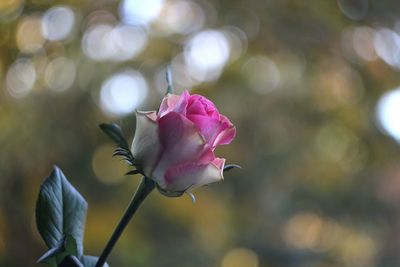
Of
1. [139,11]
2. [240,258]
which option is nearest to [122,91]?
[139,11]

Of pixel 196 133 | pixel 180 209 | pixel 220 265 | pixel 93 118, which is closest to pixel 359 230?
pixel 220 265

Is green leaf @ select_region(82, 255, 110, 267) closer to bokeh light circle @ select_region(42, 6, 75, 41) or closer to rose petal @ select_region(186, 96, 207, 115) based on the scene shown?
rose petal @ select_region(186, 96, 207, 115)

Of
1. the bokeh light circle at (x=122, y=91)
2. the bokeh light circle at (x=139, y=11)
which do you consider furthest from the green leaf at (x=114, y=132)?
the bokeh light circle at (x=122, y=91)

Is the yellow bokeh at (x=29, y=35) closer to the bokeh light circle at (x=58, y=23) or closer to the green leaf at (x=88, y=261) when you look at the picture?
the bokeh light circle at (x=58, y=23)

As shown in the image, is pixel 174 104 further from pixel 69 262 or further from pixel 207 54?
pixel 207 54

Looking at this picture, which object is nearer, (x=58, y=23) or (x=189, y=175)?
(x=189, y=175)

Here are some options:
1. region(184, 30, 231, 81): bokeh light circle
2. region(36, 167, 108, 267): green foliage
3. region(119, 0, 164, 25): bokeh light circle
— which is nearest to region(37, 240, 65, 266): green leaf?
region(36, 167, 108, 267): green foliage
